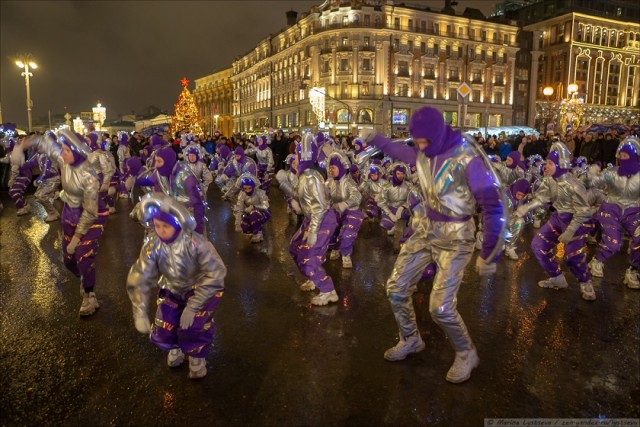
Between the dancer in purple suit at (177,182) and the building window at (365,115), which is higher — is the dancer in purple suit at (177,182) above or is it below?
below

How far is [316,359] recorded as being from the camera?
4.47m

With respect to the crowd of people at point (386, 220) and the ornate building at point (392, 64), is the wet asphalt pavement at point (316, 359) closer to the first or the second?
the crowd of people at point (386, 220)

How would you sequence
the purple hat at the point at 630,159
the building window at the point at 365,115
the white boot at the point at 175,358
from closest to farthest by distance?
the white boot at the point at 175,358 < the purple hat at the point at 630,159 < the building window at the point at 365,115

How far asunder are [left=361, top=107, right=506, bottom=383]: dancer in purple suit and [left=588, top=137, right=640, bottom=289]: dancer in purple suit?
13.1ft

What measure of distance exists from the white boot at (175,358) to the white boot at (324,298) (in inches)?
79.8

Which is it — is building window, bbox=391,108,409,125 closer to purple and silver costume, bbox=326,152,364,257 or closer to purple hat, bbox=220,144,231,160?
purple hat, bbox=220,144,231,160

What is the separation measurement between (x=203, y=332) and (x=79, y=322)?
7.49 ft

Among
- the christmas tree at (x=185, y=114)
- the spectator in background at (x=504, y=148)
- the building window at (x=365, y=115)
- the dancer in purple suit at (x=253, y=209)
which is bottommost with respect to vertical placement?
the dancer in purple suit at (x=253, y=209)

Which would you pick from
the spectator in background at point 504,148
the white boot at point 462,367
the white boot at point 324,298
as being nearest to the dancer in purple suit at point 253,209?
→ the white boot at point 324,298

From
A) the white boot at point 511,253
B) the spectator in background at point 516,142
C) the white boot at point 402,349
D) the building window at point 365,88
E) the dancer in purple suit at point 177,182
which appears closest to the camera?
the white boot at point 402,349

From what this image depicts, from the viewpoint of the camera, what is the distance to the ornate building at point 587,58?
75.4 m

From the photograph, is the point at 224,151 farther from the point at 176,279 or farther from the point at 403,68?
the point at 403,68

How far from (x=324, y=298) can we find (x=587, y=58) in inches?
3447

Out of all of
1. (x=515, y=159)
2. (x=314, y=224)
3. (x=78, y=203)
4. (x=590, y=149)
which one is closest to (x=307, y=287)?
(x=314, y=224)
